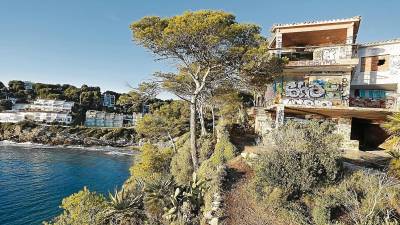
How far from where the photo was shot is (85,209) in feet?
52.6

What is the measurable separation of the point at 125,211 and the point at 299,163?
27.0 ft

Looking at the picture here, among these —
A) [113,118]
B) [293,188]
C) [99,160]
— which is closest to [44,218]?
[293,188]

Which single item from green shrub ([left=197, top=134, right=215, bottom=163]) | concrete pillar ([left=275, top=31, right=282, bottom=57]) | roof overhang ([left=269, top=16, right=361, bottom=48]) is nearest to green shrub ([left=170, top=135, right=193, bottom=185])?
green shrub ([left=197, top=134, right=215, bottom=163])

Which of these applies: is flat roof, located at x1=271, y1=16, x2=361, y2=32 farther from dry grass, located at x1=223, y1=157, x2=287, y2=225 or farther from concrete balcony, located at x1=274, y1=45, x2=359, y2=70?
dry grass, located at x1=223, y1=157, x2=287, y2=225

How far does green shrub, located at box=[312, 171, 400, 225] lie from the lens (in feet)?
39.2

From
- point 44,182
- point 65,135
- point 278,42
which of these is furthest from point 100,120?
point 278,42

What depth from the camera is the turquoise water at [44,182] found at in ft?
110

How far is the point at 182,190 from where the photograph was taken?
49.7ft

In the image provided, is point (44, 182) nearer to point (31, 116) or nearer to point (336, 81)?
point (336, 81)

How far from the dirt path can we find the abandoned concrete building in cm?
729

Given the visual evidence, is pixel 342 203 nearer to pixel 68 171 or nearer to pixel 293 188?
pixel 293 188

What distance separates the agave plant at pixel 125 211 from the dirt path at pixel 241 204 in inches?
164

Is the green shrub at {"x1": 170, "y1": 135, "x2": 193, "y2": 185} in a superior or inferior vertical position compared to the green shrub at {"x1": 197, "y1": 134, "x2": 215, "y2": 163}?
inferior

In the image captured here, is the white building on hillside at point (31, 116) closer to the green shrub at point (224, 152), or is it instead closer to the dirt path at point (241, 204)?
the green shrub at point (224, 152)
